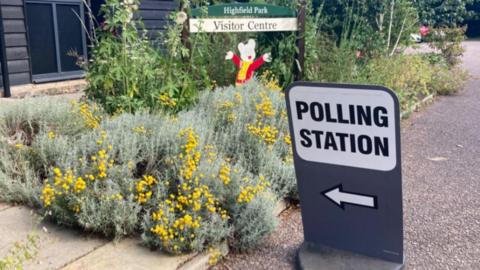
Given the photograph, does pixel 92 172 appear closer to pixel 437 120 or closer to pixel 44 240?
pixel 44 240

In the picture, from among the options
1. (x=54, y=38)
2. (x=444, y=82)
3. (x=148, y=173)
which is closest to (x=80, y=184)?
(x=148, y=173)

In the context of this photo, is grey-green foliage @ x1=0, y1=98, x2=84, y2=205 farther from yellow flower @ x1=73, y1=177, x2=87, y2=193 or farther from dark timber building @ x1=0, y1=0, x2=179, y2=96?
dark timber building @ x1=0, y1=0, x2=179, y2=96

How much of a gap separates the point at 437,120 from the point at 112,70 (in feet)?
17.1

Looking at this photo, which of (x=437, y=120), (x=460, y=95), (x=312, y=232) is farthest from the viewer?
(x=460, y=95)

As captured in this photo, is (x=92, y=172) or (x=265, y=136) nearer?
(x=92, y=172)

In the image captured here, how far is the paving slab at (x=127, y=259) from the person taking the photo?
8.68 feet

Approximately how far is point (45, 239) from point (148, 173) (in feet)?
2.67

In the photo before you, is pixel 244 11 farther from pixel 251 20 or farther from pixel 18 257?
pixel 18 257

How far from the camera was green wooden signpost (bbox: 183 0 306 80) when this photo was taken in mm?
5398

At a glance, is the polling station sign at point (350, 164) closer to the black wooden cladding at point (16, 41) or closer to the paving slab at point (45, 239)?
the paving slab at point (45, 239)

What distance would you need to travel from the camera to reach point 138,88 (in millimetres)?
4625

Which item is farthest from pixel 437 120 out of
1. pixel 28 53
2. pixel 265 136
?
pixel 28 53

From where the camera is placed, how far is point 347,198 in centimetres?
281

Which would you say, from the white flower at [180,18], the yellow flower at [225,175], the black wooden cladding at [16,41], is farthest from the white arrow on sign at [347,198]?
the black wooden cladding at [16,41]
